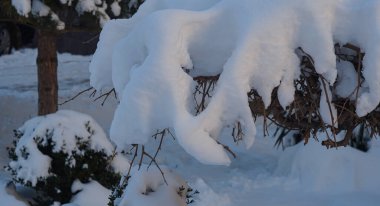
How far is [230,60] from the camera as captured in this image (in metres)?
2.20

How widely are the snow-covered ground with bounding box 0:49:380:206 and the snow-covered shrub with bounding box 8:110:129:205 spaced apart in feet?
1.03

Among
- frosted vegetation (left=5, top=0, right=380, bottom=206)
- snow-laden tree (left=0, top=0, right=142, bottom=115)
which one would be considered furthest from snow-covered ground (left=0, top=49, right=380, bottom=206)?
frosted vegetation (left=5, top=0, right=380, bottom=206)

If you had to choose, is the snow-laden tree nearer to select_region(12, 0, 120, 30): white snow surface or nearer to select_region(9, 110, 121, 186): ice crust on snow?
select_region(12, 0, 120, 30): white snow surface

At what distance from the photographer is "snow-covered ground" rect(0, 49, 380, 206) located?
703cm

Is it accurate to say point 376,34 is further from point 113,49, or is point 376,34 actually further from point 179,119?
point 113,49

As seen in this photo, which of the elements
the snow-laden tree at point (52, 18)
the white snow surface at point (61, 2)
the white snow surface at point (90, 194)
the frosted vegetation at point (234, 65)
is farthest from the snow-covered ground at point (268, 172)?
→ the frosted vegetation at point (234, 65)

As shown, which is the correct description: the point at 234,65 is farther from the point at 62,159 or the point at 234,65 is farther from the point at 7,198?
the point at 7,198

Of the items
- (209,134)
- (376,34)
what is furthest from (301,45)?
(209,134)

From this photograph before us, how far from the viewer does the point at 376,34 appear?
7.25ft

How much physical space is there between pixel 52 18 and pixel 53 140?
157 centimetres

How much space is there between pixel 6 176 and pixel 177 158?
103 inches

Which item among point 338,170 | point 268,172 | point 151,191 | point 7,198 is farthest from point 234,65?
point 268,172

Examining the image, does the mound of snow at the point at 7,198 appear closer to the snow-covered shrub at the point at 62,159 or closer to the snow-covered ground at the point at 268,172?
the snow-covered ground at the point at 268,172

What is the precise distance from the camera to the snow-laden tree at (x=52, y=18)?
6789 mm
